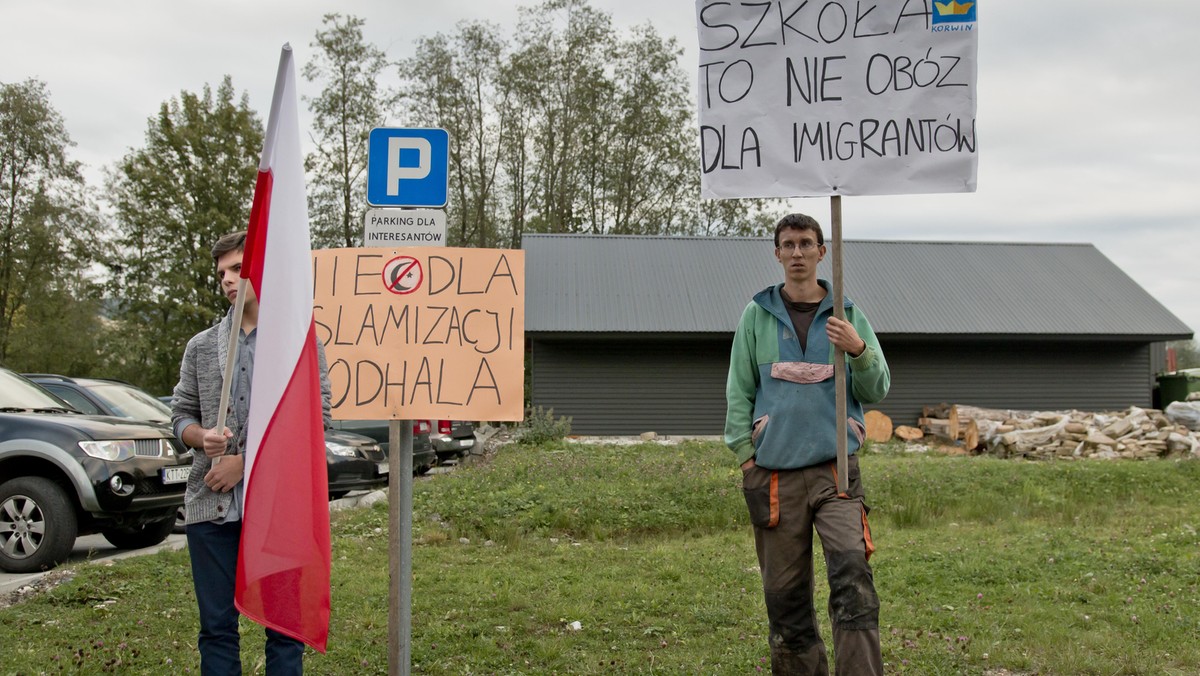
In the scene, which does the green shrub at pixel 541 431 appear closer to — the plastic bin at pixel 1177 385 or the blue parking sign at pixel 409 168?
the blue parking sign at pixel 409 168

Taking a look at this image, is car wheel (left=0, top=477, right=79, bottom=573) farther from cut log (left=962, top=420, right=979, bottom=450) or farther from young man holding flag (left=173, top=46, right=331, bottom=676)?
cut log (left=962, top=420, right=979, bottom=450)

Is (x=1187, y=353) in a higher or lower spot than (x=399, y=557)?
higher

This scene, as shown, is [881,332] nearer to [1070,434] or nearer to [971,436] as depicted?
[971,436]

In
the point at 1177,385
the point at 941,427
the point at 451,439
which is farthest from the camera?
the point at 1177,385

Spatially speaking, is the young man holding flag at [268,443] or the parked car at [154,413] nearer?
the young man holding flag at [268,443]

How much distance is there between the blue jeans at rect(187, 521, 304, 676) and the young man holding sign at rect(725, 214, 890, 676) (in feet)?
6.39

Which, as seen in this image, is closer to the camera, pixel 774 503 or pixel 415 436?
pixel 774 503

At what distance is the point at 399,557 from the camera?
4539 mm

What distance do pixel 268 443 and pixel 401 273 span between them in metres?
1.46

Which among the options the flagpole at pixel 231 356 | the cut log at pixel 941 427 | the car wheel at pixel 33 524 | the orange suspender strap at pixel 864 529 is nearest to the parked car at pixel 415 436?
the car wheel at pixel 33 524

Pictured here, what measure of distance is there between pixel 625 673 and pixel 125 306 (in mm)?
41144

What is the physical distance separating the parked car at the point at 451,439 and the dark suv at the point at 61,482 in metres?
9.66

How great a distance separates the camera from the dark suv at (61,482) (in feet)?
26.0

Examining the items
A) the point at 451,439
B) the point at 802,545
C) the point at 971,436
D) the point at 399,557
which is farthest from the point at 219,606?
the point at 971,436
